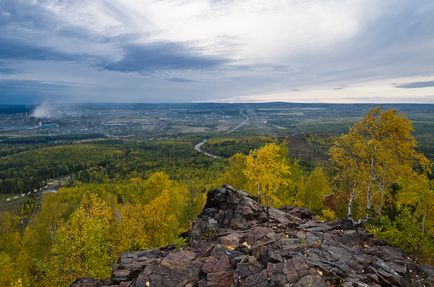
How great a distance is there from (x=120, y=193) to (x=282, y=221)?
395ft

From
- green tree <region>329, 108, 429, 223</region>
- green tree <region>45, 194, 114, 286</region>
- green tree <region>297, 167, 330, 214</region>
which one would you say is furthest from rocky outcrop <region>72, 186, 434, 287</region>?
green tree <region>297, 167, 330, 214</region>

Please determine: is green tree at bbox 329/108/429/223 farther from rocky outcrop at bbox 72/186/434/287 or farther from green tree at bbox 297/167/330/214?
green tree at bbox 297/167/330/214

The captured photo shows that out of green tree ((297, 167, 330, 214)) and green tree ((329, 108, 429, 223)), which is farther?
green tree ((297, 167, 330, 214))

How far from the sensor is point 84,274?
1448 inches

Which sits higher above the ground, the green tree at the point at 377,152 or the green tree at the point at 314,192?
the green tree at the point at 377,152

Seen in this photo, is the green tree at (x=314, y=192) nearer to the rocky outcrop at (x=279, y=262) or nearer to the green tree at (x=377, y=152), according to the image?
the green tree at (x=377, y=152)

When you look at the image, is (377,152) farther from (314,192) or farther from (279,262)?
(314,192)

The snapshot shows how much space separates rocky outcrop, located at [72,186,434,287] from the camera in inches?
947

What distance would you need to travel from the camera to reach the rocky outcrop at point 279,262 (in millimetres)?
24062

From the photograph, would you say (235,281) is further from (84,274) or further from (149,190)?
(149,190)

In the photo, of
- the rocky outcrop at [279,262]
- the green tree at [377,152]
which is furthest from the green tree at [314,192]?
the rocky outcrop at [279,262]

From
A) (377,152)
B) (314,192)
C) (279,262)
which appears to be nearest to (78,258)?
(279,262)

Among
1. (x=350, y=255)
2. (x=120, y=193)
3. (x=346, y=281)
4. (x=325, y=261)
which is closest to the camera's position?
(x=346, y=281)

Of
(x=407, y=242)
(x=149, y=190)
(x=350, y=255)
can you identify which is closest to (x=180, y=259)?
(x=350, y=255)
